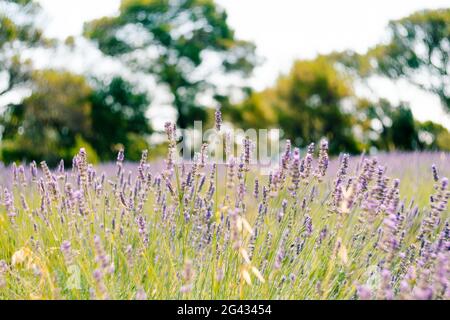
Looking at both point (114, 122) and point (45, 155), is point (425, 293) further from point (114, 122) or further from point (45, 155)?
point (114, 122)

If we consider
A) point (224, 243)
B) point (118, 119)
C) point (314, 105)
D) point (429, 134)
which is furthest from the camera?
point (314, 105)

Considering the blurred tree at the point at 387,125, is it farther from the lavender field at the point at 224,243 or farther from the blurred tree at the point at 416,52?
the lavender field at the point at 224,243

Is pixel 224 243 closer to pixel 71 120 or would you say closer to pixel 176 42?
pixel 71 120

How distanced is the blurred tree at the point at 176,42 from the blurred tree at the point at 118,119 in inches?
77.6

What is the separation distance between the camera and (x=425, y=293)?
150 centimetres

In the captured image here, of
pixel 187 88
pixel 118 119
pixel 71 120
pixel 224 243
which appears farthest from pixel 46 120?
pixel 224 243

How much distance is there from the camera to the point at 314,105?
1859 centimetres

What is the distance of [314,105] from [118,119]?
20.4 ft

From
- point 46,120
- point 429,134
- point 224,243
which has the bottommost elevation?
point 224,243

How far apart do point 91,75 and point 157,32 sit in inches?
134

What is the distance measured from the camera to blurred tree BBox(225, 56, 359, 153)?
18.3 meters

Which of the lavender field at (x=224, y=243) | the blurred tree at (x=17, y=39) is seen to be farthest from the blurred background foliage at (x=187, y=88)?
the lavender field at (x=224, y=243)

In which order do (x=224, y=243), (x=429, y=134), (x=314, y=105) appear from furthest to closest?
(x=314, y=105)
(x=429, y=134)
(x=224, y=243)
